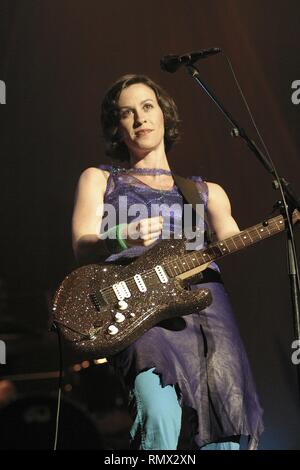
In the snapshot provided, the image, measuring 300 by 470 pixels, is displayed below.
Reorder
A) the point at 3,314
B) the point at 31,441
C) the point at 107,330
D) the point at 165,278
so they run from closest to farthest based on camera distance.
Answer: the point at 107,330
the point at 165,278
the point at 31,441
the point at 3,314

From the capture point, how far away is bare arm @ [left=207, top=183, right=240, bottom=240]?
2760 mm

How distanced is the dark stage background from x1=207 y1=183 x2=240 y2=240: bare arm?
14.3 inches

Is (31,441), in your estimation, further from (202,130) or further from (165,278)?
(202,130)

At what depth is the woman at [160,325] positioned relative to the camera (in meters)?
2.14

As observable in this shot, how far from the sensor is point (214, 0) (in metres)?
3.32

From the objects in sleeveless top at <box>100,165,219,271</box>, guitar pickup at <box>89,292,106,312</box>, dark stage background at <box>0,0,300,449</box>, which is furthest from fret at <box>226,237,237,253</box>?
dark stage background at <box>0,0,300,449</box>

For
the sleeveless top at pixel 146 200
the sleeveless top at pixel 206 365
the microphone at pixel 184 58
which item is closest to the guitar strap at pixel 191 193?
the sleeveless top at pixel 146 200

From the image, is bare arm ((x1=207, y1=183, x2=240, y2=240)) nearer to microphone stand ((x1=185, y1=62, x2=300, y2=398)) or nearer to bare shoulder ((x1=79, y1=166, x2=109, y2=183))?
microphone stand ((x1=185, y1=62, x2=300, y2=398))

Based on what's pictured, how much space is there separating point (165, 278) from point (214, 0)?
1824 mm

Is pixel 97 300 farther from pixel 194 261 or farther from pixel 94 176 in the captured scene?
pixel 94 176

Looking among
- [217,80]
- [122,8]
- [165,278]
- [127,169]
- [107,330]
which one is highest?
[122,8]

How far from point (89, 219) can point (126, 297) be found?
44 cm

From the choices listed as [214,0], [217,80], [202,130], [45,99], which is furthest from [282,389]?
[214,0]

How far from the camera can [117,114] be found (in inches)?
112
